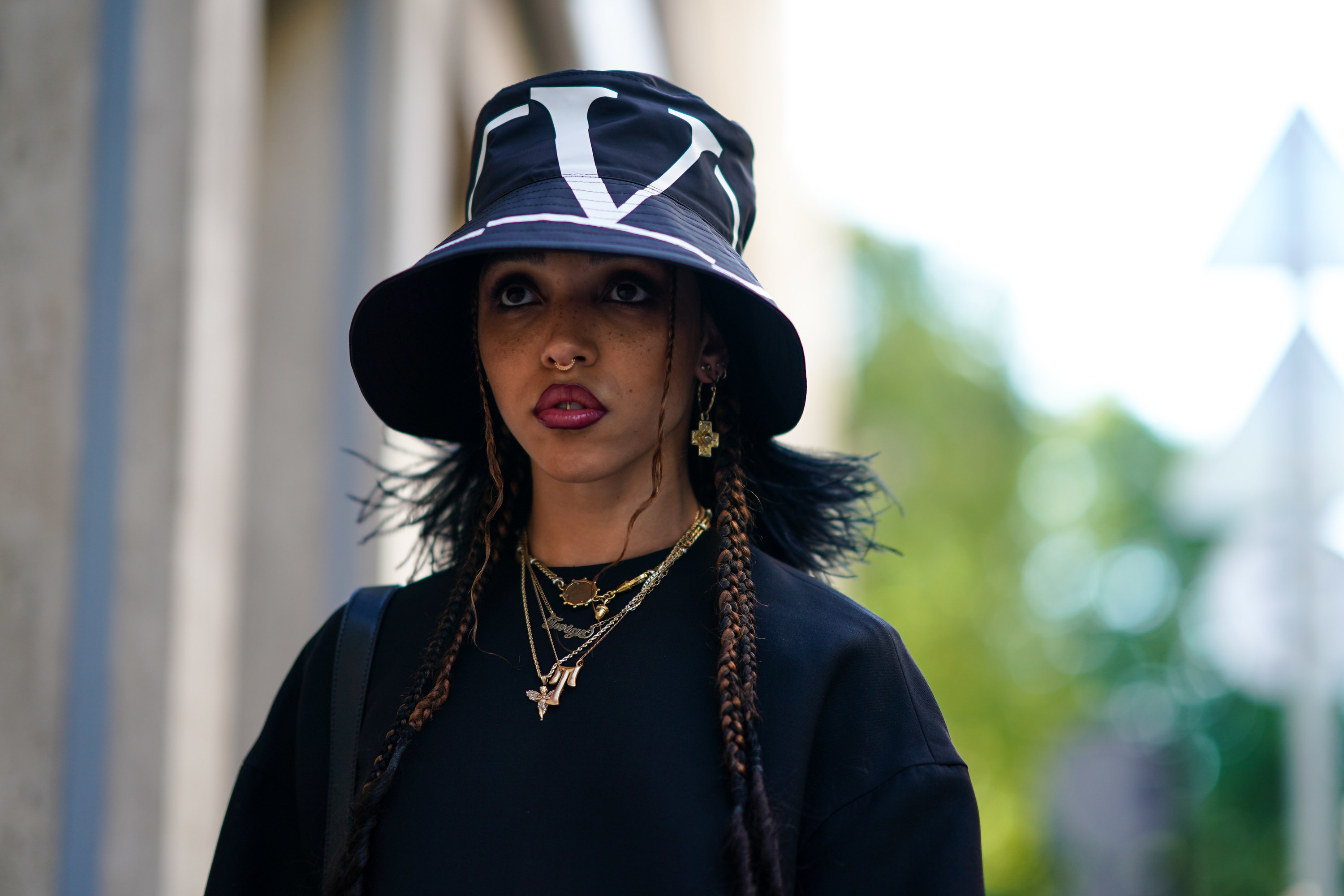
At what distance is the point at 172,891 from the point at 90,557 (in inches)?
32.7

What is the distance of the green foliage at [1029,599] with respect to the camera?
21844mm

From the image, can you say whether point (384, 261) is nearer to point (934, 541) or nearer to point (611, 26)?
point (611, 26)

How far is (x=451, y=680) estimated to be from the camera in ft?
6.82

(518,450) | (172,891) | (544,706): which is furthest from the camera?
(172,891)

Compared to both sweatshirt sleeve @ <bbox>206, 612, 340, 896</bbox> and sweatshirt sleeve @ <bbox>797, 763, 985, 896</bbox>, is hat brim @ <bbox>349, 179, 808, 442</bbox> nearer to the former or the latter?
sweatshirt sleeve @ <bbox>206, 612, 340, 896</bbox>

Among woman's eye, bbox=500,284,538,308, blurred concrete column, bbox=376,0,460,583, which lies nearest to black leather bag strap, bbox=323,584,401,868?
woman's eye, bbox=500,284,538,308

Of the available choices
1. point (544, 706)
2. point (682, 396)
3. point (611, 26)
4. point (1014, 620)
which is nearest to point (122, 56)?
point (682, 396)

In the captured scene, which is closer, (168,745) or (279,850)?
(279,850)

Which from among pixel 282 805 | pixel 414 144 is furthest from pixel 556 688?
pixel 414 144

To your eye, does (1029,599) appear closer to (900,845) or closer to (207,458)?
(207,458)

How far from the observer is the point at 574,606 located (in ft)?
6.88

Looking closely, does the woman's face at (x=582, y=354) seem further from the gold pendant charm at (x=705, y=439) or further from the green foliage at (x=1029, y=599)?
the green foliage at (x=1029, y=599)

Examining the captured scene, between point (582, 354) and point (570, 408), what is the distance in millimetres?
91

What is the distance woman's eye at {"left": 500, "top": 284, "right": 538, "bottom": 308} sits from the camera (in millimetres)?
2070
